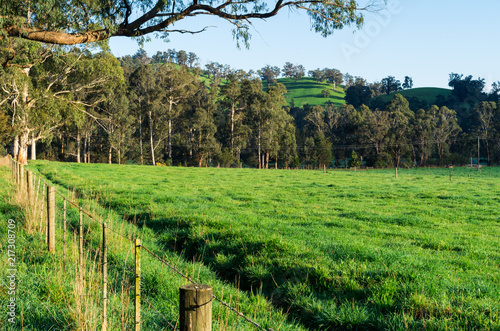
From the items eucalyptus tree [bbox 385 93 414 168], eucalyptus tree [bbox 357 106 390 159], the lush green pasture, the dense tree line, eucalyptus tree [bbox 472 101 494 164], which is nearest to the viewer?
the lush green pasture

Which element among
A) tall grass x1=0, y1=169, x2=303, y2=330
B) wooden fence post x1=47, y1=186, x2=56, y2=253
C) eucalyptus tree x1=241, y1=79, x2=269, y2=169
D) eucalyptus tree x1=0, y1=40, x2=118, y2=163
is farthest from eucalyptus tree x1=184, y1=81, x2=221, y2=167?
wooden fence post x1=47, y1=186, x2=56, y2=253

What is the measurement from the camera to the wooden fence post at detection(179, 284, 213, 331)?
9.18 feet

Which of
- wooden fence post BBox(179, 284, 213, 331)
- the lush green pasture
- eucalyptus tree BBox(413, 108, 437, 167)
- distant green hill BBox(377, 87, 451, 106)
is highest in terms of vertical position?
distant green hill BBox(377, 87, 451, 106)

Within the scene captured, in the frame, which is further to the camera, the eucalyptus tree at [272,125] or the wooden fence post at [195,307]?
the eucalyptus tree at [272,125]

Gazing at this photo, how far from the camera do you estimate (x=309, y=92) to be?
16275 centimetres

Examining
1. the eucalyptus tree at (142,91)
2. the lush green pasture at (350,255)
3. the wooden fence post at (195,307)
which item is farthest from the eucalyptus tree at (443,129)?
the wooden fence post at (195,307)

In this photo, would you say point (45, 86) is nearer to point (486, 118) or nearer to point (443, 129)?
point (443, 129)

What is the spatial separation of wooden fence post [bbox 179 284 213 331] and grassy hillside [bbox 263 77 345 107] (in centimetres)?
13843

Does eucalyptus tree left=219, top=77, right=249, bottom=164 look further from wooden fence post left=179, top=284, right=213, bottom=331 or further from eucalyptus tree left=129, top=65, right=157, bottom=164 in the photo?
wooden fence post left=179, top=284, right=213, bottom=331

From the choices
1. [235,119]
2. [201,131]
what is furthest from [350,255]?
[235,119]

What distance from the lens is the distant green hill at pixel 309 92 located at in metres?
146

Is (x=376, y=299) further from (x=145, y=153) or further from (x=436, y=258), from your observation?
(x=145, y=153)

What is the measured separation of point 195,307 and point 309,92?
541 feet

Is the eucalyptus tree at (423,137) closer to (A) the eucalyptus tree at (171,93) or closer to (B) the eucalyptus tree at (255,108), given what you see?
(B) the eucalyptus tree at (255,108)
